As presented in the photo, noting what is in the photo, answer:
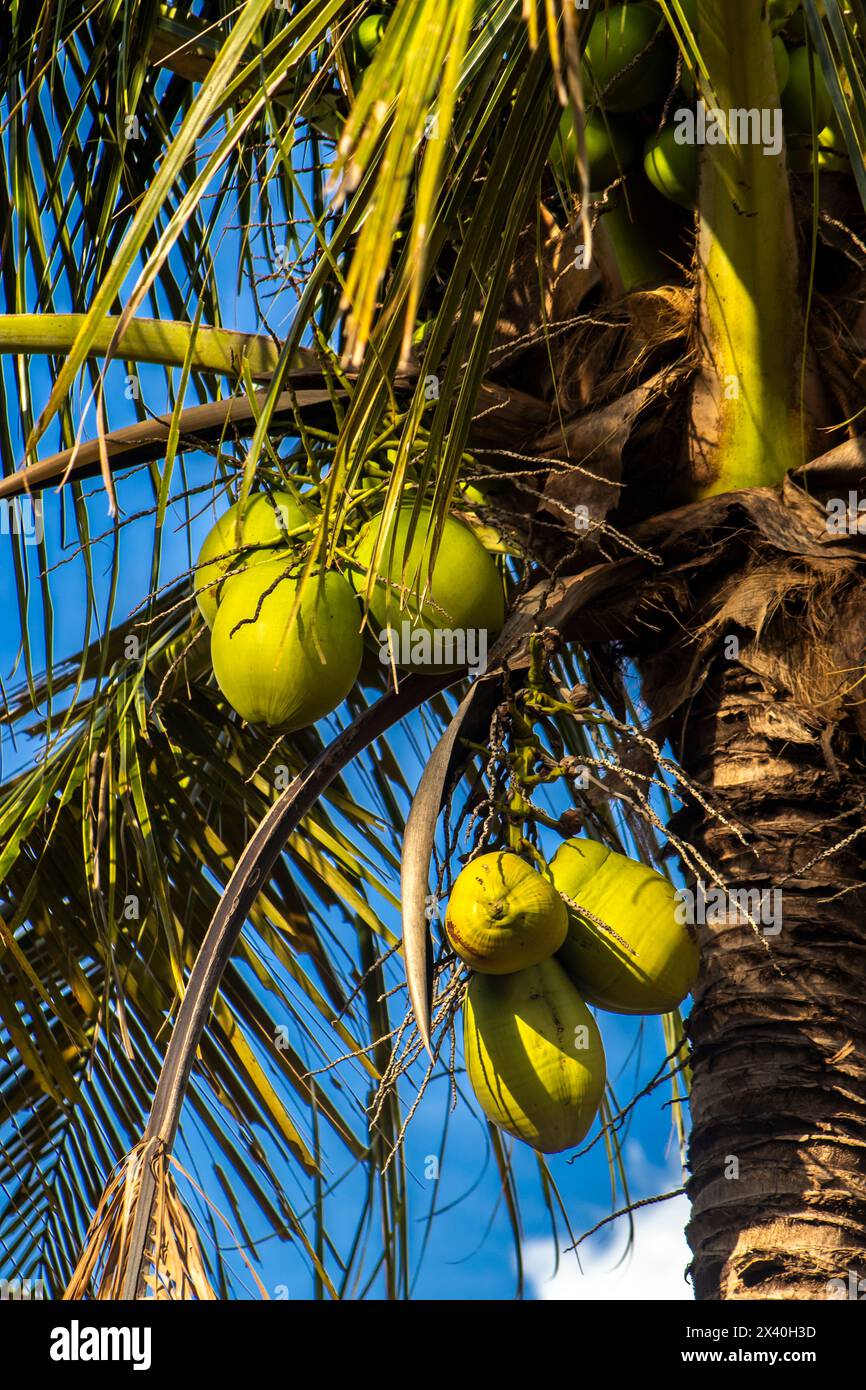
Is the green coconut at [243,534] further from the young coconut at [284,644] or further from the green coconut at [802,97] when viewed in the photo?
the green coconut at [802,97]

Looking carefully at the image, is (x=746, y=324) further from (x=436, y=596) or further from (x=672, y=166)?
(x=436, y=596)

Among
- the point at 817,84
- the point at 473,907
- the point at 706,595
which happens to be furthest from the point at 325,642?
the point at 817,84

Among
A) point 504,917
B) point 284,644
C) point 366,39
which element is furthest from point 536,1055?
point 366,39

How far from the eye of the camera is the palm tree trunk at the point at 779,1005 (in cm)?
191

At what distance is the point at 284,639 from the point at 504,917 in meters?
0.43

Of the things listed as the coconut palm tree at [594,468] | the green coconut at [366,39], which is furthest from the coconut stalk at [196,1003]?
the green coconut at [366,39]

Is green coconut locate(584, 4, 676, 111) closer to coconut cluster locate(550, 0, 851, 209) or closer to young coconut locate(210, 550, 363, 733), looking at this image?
coconut cluster locate(550, 0, 851, 209)

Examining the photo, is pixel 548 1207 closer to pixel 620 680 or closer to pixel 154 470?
pixel 620 680

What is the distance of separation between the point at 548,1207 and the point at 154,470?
186 cm

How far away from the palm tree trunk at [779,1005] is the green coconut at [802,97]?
30.9 inches

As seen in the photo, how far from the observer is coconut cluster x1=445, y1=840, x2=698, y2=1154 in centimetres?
179

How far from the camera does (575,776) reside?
2016 mm

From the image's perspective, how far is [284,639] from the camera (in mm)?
1852

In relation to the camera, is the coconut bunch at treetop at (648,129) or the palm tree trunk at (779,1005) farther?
the coconut bunch at treetop at (648,129)
